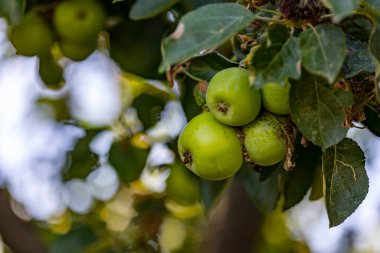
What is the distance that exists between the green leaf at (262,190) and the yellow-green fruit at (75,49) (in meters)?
0.44

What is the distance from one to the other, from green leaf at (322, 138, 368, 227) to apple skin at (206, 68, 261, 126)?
152mm

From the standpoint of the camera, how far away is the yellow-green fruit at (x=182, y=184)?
1.79m

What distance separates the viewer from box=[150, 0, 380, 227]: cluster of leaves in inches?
36.6

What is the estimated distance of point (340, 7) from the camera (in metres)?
0.89

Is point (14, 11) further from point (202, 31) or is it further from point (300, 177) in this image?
point (300, 177)

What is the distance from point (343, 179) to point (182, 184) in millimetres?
729

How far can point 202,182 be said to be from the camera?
171 cm

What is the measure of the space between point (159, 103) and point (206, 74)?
0.73 meters

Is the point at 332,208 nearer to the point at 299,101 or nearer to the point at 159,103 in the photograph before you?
the point at 299,101

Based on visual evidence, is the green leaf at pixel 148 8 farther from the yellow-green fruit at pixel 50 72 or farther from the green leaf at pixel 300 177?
the yellow-green fruit at pixel 50 72

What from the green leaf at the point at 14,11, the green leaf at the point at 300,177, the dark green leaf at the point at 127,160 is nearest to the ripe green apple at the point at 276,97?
the green leaf at the point at 300,177

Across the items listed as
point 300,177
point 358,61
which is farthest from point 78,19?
point 358,61

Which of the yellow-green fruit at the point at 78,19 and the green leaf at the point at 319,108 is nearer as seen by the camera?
the green leaf at the point at 319,108

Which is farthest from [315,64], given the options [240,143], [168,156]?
[168,156]
